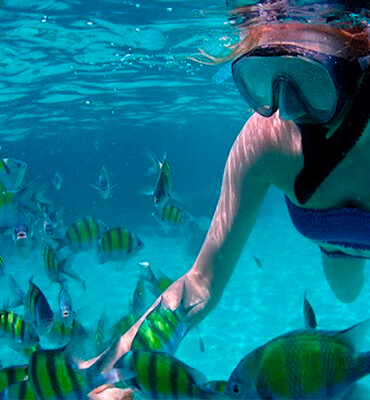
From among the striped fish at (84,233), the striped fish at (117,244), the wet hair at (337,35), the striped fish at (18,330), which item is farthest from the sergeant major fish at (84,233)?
the wet hair at (337,35)

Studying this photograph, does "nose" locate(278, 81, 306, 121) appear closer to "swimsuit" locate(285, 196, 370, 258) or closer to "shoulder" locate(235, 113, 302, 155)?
"shoulder" locate(235, 113, 302, 155)

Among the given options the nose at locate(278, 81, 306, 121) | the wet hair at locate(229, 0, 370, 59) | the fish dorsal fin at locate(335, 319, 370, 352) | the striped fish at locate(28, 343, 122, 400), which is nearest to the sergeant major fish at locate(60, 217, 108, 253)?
the wet hair at locate(229, 0, 370, 59)

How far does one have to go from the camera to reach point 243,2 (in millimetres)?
5762

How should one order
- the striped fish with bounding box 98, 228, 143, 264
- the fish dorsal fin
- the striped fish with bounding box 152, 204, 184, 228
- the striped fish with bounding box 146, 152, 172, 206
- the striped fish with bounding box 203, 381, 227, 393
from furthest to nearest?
the striped fish with bounding box 152, 204, 184, 228 < the striped fish with bounding box 98, 228, 143, 264 < the striped fish with bounding box 146, 152, 172, 206 < the striped fish with bounding box 203, 381, 227, 393 < the fish dorsal fin

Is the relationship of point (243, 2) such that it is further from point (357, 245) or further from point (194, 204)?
point (194, 204)

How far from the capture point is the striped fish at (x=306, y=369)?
1.42 metres

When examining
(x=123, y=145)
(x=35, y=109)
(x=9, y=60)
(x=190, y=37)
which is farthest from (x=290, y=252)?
(x=123, y=145)

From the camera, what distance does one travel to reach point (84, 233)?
610 cm

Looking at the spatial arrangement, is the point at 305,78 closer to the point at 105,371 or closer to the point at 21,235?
the point at 105,371

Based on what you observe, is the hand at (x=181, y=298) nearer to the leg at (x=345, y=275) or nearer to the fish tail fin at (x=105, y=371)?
the fish tail fin at (x=105, y=371)

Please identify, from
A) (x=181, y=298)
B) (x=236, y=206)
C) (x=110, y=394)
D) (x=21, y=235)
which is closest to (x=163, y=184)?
(x=236, y=206)

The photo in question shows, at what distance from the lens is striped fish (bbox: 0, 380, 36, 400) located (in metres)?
2.00

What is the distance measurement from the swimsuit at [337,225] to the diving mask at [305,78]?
0.63 metres

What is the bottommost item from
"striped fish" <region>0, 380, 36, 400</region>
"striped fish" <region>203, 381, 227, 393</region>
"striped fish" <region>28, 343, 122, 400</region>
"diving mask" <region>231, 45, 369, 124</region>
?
"striped fish" <region>0, 380, 36, 400</region>
